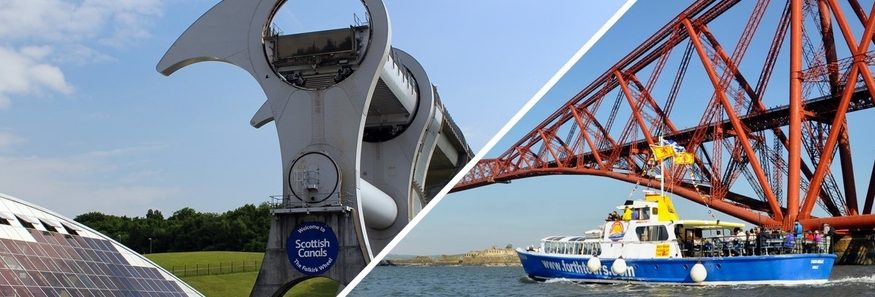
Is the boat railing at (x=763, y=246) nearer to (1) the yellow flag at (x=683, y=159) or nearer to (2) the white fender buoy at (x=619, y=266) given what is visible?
(2) the white fender buoy at (x=619, y=266)

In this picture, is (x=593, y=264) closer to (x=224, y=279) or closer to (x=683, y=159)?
(x=683, y=159)

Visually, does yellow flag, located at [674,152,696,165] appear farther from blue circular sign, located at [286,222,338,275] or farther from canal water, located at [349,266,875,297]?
blue circular sign, located at [286,222,338,275]

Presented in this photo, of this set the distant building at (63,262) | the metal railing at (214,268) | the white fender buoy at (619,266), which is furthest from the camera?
the metal railing at (214,268)

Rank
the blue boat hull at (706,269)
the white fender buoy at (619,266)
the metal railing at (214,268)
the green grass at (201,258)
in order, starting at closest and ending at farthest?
the blue boat hull at (706,269) < the white fender buoy at (619,266) < the metal railing at (214,268) < the green grass at (201,258)

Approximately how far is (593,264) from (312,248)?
31.1 ft

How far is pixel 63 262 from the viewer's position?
17281mm

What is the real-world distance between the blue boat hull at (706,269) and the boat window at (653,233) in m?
0.38

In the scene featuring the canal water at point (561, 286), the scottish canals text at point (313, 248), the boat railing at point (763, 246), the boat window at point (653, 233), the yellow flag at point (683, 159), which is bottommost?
the canal water at point (561, 286)

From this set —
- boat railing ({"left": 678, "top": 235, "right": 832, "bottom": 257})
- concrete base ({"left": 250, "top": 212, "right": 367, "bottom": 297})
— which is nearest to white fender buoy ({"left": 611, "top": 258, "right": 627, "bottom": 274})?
boat railing ({"left": 678, "top": 235, "right": 832, "bottom": 257})

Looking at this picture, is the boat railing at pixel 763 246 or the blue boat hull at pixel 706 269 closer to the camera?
the blue boat hull at pixel 706 269

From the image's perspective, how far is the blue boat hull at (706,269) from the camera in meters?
9.96

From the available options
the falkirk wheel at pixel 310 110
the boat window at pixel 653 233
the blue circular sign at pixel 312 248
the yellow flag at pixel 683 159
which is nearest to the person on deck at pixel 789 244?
the boat window at pixel 653 233

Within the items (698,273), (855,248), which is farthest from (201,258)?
(855,248)

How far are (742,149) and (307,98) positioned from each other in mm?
10251
